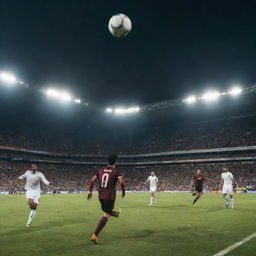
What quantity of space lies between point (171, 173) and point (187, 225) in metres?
48.6

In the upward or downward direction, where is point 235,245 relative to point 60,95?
downward

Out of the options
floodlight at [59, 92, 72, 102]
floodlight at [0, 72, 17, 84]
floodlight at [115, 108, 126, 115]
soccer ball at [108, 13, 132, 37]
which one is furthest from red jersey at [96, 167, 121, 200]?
floodlight at [115, 108, 126, 115]

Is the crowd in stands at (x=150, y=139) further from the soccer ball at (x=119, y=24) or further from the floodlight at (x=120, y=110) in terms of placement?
the soccer ball at (x=119, y=24)

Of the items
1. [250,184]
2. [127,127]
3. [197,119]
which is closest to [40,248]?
[250,184]

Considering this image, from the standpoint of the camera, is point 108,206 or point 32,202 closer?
Answer: point 108,206

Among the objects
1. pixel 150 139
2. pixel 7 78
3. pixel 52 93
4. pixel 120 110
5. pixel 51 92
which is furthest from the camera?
pixel 150 139

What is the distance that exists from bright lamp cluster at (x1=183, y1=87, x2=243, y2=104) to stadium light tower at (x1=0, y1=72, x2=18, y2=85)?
90.6ft

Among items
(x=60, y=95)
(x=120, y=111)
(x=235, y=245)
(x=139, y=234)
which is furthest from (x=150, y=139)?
(x=235, y=245)

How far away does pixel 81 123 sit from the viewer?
66125 mm

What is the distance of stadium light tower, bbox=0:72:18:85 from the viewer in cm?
4034

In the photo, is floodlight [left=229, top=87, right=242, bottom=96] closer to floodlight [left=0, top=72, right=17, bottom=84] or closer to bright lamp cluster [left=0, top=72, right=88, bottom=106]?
bright lamp cluster [left=0, top=72, right=88, bottom=106]

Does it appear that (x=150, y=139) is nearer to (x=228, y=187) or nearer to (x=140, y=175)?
(x=140, y=175)

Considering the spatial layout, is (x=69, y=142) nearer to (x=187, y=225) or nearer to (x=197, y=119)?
(x=197, y=119)

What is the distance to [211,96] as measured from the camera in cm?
4897
